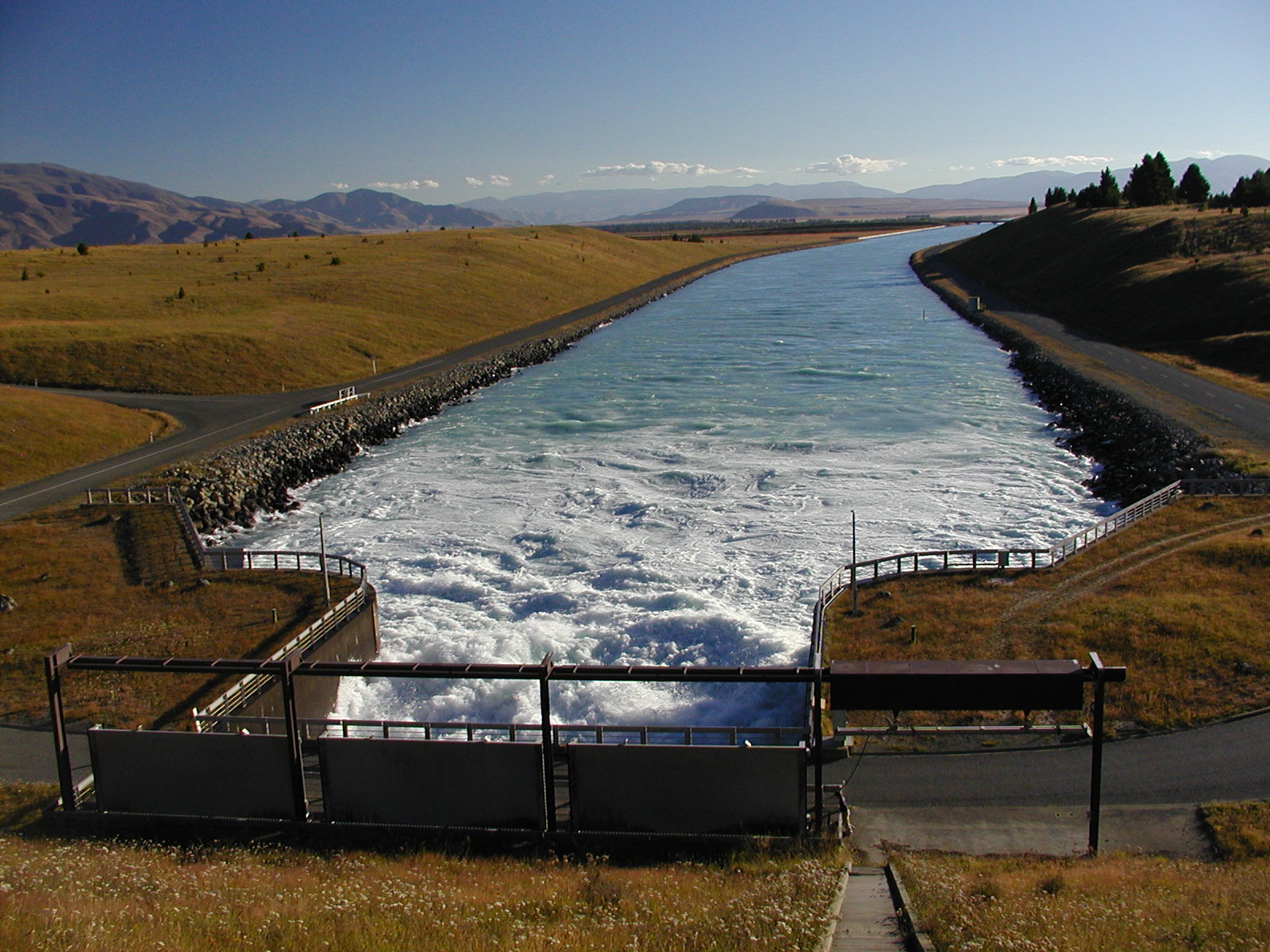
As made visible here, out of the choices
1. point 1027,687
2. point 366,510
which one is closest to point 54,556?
point 366,510

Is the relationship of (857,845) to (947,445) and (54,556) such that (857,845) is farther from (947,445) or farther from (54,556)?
(947,445)

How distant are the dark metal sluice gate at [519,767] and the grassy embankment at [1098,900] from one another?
1277mm

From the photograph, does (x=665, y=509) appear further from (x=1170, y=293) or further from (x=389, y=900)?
(x=1170, y=293)

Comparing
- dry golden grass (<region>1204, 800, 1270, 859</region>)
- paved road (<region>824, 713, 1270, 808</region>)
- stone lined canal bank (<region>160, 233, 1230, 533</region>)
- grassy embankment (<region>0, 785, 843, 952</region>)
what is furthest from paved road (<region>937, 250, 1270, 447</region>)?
grassy embankment (<region>0, 785, 843, 952</region>)

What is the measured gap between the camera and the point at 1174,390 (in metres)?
43.0

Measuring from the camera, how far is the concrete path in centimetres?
942

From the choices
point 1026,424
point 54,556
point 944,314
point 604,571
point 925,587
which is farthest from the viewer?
point 944,314

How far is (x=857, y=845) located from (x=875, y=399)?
4020 cm

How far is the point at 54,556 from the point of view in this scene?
82.2 ft

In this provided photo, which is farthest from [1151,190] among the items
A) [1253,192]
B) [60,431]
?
[60,431]

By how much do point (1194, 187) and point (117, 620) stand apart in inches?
4220

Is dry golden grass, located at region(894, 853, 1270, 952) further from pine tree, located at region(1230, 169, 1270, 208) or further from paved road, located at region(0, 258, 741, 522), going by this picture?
pine tree, located at region(1230, 169, 1270, 208)

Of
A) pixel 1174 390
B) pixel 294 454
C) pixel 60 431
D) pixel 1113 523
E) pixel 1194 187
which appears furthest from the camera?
pixel 1194 187

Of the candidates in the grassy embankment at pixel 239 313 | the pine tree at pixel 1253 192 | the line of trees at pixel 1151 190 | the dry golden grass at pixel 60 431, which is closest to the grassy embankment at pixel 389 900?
the dry golden grass at pixel 60 431
